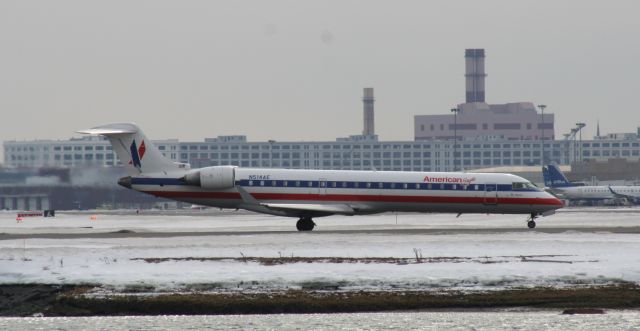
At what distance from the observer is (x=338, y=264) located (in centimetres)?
3556

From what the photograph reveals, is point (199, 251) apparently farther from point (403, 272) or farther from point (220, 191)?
point (220, 191)

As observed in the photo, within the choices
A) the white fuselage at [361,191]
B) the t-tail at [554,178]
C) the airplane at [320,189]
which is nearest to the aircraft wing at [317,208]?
the airplane at [320,189]

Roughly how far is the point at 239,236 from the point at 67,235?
24.6 feet

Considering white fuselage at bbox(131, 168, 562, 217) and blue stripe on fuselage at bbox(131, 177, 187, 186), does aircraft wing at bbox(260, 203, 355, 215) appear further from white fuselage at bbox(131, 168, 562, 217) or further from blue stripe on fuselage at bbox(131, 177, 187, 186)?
blue stripe on fuselage at bbox(131, 177, 187, 186)

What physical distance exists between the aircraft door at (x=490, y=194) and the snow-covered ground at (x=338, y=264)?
101 inches

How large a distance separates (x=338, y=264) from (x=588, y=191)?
99136 millimetres

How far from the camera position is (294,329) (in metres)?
27.7

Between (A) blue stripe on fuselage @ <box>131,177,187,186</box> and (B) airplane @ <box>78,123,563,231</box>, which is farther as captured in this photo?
(A) blue stripe on fuselage @ <box>131,177,187,186</box>

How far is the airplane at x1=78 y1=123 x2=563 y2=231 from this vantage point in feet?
179

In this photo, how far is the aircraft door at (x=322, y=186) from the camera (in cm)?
5453

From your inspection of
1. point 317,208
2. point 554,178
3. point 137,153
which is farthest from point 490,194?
point 554,178

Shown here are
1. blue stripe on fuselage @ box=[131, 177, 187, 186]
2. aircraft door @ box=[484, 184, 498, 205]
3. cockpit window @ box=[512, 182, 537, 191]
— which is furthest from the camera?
cockpit window @ box=[512, 182, 537, 191]

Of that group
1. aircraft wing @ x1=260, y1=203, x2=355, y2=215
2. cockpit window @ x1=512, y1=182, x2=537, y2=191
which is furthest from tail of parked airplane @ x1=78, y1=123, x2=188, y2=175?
cockpit window @ x1=512, y1=182, x2=537, y2=191

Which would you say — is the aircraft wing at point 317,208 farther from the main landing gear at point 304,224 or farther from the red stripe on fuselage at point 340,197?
the main landing gear at point 304,224
